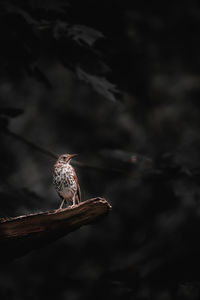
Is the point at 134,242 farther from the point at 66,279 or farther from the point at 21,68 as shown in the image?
the point at 21,68

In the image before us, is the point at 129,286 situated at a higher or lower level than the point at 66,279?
lower

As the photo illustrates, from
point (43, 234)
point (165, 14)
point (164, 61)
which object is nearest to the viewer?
point (43, 234)

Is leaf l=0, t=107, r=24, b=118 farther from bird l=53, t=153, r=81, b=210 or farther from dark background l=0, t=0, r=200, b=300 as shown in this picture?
bird l=53, t=153, r=81, b=210

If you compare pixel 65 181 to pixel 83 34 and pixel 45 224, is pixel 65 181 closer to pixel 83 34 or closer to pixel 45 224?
pixel 45 224

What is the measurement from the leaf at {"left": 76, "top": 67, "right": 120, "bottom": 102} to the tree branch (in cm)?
93

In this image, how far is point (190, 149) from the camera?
4.91m

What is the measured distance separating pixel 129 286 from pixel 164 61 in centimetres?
666

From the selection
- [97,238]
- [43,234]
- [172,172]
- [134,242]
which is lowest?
[43,234]

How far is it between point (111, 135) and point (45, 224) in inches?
253

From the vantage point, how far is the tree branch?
2834 millimetres

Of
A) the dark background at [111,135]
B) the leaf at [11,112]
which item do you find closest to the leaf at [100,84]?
the dark background at [111,135]

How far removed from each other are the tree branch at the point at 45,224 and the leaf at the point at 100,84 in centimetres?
93

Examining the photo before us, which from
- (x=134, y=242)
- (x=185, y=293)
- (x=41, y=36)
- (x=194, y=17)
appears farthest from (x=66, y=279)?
(x=194, y=17)

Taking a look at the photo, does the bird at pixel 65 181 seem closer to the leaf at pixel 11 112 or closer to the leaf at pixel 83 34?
the leaf at pixel 83 34
